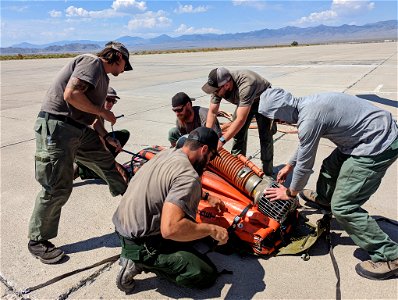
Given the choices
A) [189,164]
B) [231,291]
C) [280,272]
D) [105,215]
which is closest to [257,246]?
[280,272]

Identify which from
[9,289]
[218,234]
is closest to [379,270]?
[218,234]

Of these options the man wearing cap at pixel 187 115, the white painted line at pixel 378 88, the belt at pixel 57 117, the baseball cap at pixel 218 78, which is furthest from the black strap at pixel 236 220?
the white painted line at pixel 378 88

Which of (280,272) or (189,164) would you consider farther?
(280,272)

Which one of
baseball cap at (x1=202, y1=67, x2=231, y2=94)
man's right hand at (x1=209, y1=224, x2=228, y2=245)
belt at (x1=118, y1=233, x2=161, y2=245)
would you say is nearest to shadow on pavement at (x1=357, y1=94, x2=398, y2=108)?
baseball cap at (x1=202, y1=67, x2=231, y2=94)

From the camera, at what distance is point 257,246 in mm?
3146

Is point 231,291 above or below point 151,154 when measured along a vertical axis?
below

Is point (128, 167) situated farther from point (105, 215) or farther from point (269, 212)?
point (269, 212)

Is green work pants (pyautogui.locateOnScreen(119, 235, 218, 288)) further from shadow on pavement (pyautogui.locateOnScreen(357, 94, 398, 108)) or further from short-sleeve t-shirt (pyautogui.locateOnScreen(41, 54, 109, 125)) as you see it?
shadow on pavement (pyautogui.locateOnScreen(357, 94, 398, 108))

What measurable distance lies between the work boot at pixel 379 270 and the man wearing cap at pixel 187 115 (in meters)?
2.26

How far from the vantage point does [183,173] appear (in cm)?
240

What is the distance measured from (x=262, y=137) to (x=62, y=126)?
2.64m

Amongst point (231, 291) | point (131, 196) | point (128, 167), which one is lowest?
point (231, 291)

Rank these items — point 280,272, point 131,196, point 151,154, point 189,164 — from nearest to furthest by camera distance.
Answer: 1. point 189,164
2. point 131,196
3. point 280,272
4. point 151,154

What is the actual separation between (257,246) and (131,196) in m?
1.32
